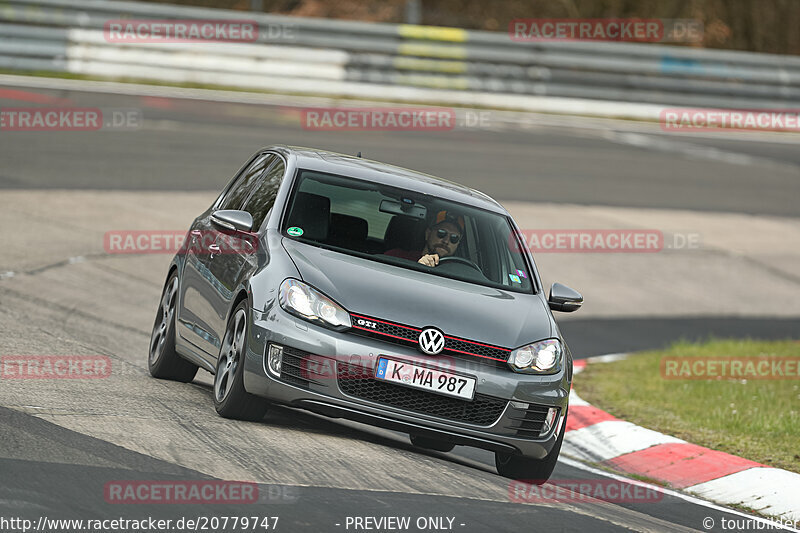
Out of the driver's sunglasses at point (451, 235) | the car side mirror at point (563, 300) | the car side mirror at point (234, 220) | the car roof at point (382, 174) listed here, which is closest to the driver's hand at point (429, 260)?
the driver's sunglasses at point (451, 235)

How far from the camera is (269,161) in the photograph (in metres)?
9.02

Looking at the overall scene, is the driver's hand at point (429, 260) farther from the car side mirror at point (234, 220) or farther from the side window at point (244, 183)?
the side window at point (244, 183)

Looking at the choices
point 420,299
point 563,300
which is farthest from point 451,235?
point 420,299

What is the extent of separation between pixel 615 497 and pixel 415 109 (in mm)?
16910

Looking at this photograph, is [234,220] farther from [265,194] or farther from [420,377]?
[420,377]

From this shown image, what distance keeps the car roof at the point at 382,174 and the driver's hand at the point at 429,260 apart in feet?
1.84

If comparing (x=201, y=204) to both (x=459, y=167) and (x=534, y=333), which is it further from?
(x=534, y=333)

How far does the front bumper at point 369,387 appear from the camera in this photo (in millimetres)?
7039

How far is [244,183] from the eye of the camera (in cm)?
920

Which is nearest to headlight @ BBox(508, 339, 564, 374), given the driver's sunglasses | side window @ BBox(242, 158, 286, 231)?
the driver's sunglasses

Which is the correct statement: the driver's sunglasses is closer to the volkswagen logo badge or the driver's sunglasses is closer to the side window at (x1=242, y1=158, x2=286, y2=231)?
the side window at (x1=242, y1=158, x2=286, y2=231)

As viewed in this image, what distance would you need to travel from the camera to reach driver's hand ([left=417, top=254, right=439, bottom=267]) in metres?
8.01

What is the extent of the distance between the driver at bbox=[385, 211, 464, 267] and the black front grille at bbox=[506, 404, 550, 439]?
1.17 m

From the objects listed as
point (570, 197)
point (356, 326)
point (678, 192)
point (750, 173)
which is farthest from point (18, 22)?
point (356, 326)
